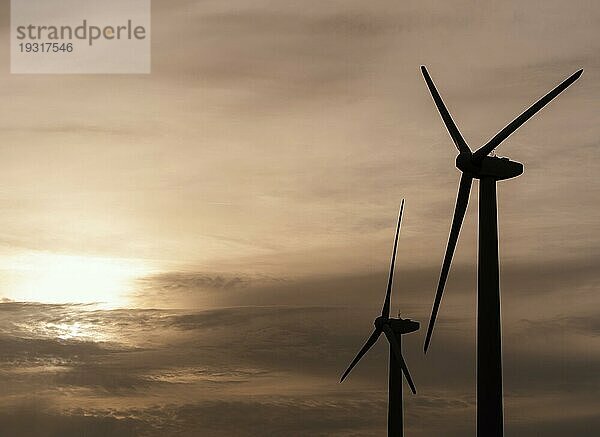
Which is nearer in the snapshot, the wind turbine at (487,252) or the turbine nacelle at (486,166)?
the wind turbine at (487,252)

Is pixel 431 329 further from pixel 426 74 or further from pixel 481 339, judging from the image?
pixel 426 74

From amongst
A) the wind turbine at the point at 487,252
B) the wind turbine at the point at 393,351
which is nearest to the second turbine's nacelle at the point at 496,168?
the wind turbine at the point at 487,252

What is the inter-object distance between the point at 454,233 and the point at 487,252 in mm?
4565

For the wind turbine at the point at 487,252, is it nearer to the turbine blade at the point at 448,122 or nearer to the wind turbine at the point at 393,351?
the turbine blade at the point at 448,122

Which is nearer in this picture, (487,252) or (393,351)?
(487,252)

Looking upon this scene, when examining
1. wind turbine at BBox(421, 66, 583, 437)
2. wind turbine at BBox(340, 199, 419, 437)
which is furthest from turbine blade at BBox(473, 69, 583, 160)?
wind turbine at BBox(340, 199, 419, 437)

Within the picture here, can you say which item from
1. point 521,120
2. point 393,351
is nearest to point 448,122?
point 521,120

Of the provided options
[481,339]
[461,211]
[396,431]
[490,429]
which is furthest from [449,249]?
[396,431]

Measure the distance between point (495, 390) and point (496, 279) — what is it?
6.70m

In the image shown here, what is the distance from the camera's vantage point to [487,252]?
250 feet

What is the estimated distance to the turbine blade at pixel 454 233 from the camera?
80.4 metres

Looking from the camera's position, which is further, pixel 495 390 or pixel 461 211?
pixel 461 211

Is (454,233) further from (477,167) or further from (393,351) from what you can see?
(393,351)

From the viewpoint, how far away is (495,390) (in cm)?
7319
